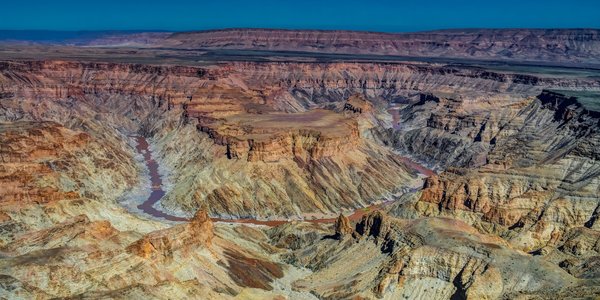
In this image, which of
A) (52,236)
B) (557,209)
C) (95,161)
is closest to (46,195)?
(52,236)

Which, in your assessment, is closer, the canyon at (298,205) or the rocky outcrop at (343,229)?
the canyon at (298,205)

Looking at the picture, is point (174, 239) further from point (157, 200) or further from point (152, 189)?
point (152, 189)

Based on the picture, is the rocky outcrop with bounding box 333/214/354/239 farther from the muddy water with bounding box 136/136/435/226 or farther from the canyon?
the muddy water with bounding box 136/136/435/226

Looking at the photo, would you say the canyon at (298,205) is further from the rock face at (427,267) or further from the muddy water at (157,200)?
the muddy water at (157,200)

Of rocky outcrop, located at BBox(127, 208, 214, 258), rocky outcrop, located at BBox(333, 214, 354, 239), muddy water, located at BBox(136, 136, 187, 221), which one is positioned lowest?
Answer: muddy water, located at BBox(136, 136, 187, 221)

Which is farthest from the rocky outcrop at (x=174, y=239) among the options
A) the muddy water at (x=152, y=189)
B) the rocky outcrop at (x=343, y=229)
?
the muddy water at (x=152, y=189)

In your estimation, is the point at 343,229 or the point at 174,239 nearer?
the point at 174,239

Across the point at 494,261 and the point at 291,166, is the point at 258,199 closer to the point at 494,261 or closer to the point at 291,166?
the point at 291,166

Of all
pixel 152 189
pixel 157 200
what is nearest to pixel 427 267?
pixel 157 200

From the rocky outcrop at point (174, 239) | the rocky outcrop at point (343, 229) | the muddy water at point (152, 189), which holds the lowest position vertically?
the muddy water at point (152, 189)

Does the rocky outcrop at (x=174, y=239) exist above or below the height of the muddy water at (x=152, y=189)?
above

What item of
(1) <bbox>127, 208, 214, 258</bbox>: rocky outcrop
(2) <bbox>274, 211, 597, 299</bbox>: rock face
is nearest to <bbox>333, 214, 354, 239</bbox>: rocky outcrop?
(2) <bbox>274, 211, 597, 299</bbox>: rock face
